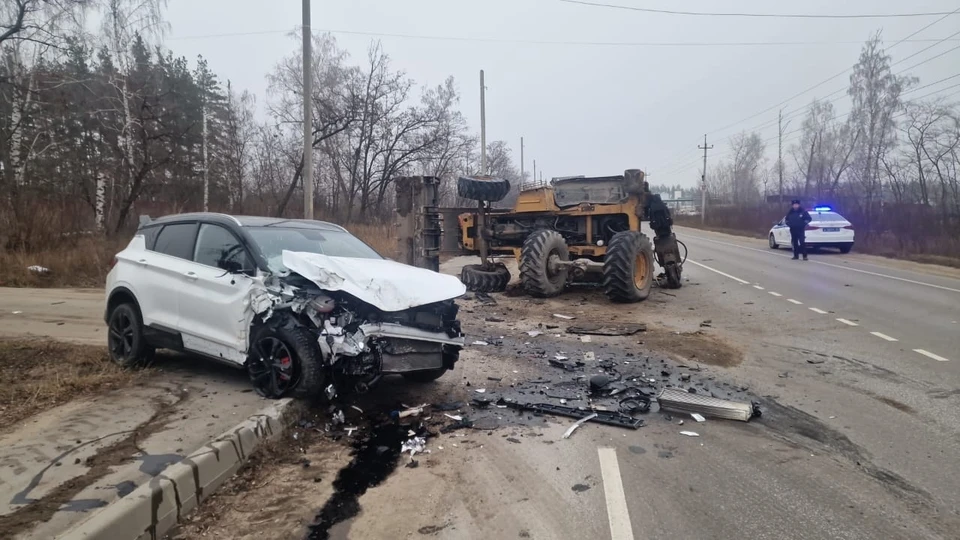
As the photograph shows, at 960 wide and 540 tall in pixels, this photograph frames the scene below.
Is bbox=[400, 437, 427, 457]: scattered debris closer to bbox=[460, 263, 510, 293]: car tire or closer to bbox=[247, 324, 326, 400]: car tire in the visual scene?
bbox=[247, 324, 326, 400]: car tire

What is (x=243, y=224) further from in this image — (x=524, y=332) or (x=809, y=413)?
(x=809, y=413)

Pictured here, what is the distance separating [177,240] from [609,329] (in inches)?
236

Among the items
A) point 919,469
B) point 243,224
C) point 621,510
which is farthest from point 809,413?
Result: point 243,224

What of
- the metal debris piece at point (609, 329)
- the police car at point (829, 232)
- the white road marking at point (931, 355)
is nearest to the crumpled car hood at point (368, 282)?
the metal debris piece at point (609, 329)

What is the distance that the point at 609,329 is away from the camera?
9.28 m

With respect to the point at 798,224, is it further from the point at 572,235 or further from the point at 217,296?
the point at 217,296

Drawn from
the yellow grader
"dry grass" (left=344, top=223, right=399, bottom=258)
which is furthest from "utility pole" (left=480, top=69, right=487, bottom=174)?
the yellow grader

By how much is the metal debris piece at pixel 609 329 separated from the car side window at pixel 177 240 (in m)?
5.27

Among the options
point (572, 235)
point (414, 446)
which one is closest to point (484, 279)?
point (572, 235)

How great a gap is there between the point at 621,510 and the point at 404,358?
238 centimetres

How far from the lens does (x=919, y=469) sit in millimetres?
4191

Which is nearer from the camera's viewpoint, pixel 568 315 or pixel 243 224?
pixel 243 224

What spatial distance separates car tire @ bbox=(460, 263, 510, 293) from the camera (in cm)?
1285

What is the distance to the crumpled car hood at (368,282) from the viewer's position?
509 cm
